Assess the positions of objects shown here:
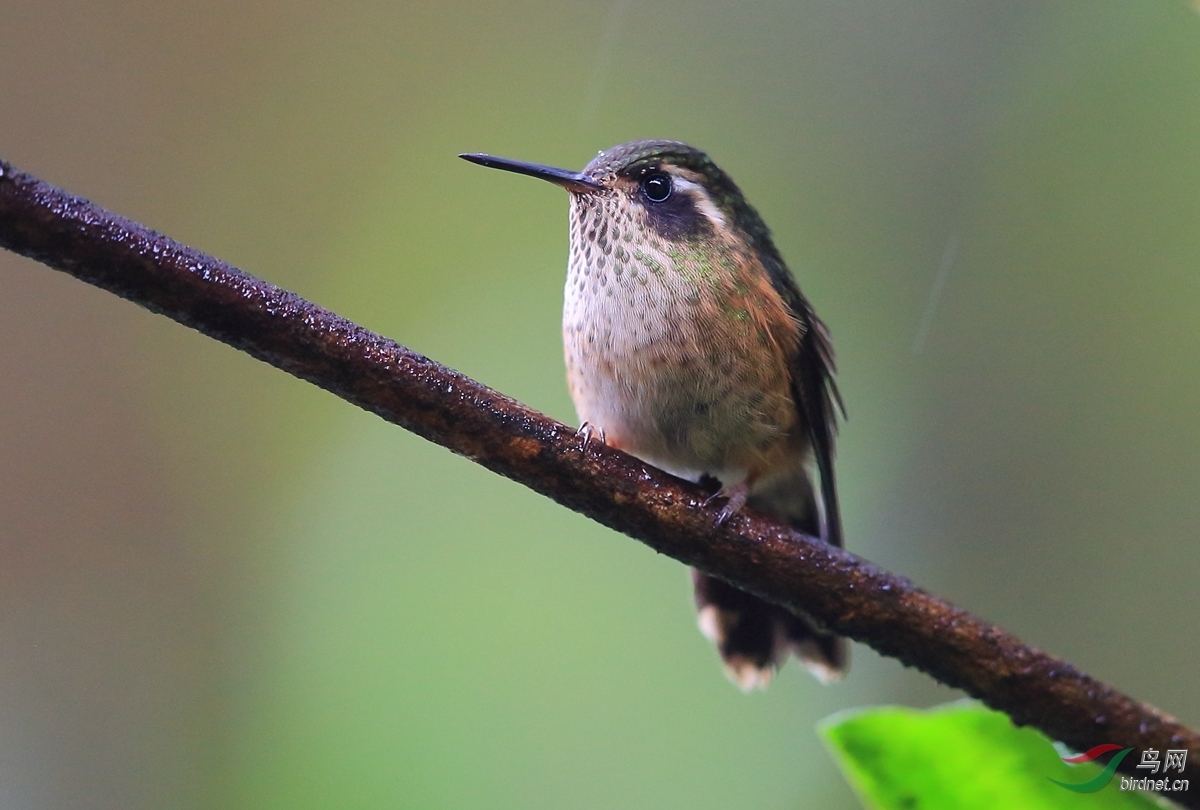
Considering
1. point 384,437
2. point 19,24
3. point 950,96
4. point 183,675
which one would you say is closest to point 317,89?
point 19,24

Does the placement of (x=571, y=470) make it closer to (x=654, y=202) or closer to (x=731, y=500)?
(x=731, y=500)

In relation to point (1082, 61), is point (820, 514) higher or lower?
lower

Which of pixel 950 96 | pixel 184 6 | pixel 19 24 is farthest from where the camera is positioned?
pixel 950 96

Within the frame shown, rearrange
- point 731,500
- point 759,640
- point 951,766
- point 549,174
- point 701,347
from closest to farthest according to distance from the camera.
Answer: point 951,766 < point 731,500 < point 701,347 < point 549,174 < point 759,640

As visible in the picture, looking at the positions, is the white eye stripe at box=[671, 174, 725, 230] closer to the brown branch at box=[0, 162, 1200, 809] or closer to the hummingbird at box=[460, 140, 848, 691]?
the hummingbird at box=[460, 140, 848, 691]

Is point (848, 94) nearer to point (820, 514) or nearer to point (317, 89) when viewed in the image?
point (317, 89)

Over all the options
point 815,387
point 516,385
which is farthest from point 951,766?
point 516,385

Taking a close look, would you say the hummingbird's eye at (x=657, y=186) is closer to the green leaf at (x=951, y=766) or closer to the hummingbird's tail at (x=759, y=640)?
the hummingbird's tail at (x=759, y=640)
